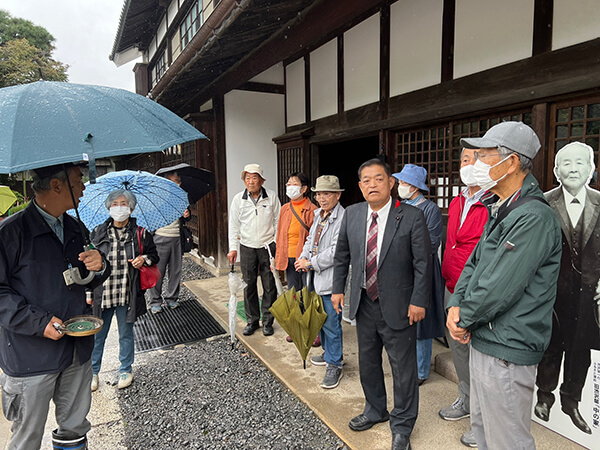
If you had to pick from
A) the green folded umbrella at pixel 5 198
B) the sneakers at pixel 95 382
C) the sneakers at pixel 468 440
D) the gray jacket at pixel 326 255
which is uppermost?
the green folded umbrella at pixel 5 198

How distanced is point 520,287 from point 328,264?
1.94m

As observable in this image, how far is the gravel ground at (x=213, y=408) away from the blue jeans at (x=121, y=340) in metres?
0.28

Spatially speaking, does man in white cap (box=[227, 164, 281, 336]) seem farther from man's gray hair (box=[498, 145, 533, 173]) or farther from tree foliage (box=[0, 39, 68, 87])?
tree foliage (box=[0, 39, 68, 87])

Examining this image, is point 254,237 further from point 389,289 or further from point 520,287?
point 520,287

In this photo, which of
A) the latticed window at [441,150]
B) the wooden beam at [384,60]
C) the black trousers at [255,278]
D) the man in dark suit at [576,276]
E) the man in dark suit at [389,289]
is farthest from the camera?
the black trousers at [255,278]

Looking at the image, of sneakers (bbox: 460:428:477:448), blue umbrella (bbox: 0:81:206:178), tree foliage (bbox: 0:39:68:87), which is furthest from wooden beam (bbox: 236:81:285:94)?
tree foliage (bbox: 0:39:68:87)

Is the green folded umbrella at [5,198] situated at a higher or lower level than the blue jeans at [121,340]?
higher

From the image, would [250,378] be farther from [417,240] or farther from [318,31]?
[318,31]

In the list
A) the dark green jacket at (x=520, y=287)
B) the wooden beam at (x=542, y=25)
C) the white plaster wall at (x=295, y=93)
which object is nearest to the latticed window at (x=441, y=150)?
the wooden beam at (x=542, y=25)

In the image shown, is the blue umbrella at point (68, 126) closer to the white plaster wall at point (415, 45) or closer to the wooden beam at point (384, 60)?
the white plaster wall at point (415, 45)

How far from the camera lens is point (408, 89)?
4371 mm

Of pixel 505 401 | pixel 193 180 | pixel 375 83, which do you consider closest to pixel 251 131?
pixel 193 180

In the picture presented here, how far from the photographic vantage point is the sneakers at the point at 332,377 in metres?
3.44

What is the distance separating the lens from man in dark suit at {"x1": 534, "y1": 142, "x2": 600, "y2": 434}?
2.41 meters
